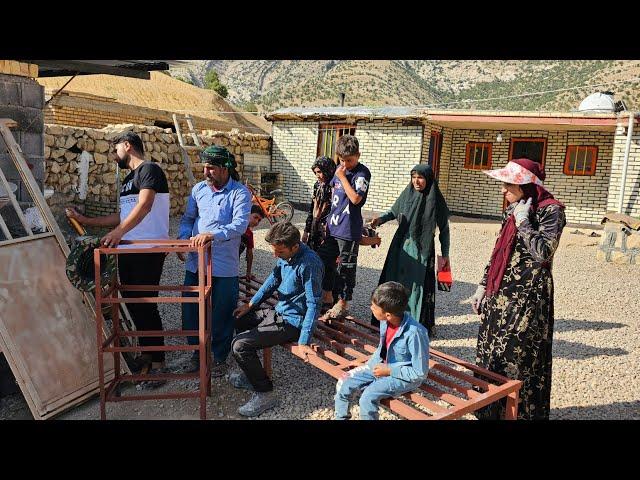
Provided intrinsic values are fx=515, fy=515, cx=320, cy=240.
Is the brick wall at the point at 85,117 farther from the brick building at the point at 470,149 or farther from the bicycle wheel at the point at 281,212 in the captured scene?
the bicycle wheel at the point at 281,212

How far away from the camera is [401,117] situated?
13.4m

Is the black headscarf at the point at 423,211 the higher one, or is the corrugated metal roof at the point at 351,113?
the corrugated metal roof at the point at 351,113

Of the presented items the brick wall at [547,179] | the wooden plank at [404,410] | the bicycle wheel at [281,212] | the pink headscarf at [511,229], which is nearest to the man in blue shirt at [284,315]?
the wooden plank at [404,410]

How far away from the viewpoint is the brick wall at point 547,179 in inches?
538

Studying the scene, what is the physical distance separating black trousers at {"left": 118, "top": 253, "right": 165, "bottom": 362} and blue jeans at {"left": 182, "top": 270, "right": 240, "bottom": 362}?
221 millimetres

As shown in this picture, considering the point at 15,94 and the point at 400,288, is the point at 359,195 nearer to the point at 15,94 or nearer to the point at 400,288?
the point at 400,288

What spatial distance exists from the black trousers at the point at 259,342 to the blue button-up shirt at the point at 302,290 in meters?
0.06

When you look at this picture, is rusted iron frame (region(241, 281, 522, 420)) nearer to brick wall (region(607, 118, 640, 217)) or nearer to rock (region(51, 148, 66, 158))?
rock (region(51, 148, 66, 158))

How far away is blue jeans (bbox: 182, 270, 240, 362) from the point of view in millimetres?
3727

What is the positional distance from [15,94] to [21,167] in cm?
100

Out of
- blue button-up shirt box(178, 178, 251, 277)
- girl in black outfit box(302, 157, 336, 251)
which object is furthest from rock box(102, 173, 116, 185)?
blue button-up shirt box(178, 178, 251, 277)

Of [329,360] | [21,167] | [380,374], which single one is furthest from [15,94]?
[380,374]

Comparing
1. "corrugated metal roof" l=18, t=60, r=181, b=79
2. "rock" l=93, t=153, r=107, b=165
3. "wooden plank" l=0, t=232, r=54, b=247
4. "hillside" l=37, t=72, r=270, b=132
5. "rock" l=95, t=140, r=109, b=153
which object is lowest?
"wooden plank" l=0, t=232, r=54, b=247
